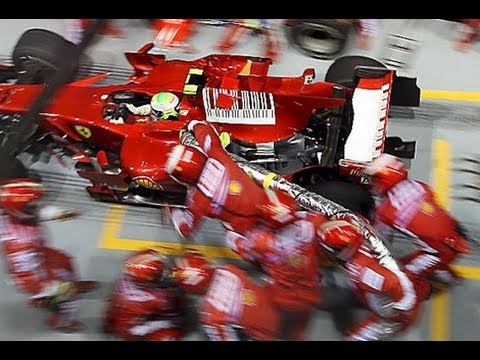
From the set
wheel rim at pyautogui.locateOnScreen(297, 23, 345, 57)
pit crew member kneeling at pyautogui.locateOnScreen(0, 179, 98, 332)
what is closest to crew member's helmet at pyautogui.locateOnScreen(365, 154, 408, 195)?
pit crew member kneeling at pyautogui.locateOnScreen(0, 179, 98, 332)

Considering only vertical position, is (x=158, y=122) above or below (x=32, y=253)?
above

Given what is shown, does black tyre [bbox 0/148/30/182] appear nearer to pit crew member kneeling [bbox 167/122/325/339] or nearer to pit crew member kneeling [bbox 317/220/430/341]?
pit crew member kneeling [bbox 167/122/325/339]

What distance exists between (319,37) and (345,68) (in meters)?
0.43

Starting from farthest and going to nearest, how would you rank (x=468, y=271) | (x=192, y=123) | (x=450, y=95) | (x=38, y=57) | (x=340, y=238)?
(x=450, y=95) < (x=38, y=57) < (x=468, y=271) < (x=192, y=123) < (x=340, y=238)

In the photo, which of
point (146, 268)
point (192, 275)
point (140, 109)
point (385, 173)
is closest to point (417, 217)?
point (385, 173)

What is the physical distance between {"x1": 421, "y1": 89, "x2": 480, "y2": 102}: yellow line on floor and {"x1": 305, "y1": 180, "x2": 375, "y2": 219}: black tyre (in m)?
0.88

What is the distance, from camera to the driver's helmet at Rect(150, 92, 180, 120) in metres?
3.31

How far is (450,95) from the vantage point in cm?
388

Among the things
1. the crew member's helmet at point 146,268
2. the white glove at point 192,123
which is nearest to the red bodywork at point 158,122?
the white glove at point 192,123

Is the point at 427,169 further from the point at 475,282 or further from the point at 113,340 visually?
the point at 113,340

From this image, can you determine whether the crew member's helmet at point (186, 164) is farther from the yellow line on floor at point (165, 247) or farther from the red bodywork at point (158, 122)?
the yellow line on floor at point (165, 247)

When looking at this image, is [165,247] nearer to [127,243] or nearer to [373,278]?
[127,243]

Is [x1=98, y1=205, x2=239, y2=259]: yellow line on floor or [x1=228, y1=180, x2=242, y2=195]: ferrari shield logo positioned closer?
[x1=228, y1=180, x2=242, y2=195]: ferrari shield logo

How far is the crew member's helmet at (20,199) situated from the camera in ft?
8.99
